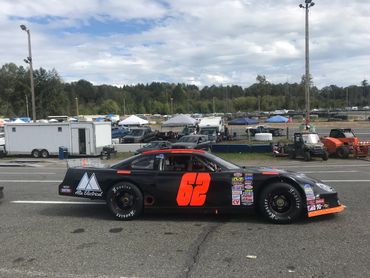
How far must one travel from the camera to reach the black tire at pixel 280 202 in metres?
6.96

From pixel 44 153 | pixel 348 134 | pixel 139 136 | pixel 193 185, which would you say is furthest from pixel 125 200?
pixel 139 136

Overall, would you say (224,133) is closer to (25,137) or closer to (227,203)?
(25,137)

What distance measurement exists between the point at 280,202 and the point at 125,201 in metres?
2.84

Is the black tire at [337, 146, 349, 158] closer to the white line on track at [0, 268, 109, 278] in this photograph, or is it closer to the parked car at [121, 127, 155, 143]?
the parked car at [121, 127, 155, 143]

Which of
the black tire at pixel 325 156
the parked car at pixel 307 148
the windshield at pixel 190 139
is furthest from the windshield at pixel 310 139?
the windshield at pixel 190 139

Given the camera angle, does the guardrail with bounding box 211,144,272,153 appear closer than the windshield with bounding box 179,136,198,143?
Yes

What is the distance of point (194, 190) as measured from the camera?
285 inches

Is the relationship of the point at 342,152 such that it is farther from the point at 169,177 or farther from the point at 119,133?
the point at 119,133

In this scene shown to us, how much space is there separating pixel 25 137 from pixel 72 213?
69.5 feet

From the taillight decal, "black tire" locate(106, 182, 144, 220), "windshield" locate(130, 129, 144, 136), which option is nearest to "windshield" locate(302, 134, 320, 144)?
"windshield" locate(130, 129, 144, 136)

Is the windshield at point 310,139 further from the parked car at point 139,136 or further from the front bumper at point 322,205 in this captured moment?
the front bumper at point 322,205

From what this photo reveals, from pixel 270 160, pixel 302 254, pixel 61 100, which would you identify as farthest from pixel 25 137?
pixel 61 100

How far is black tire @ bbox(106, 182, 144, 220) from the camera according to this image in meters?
7.39

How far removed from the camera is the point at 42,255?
5496 millimetres
